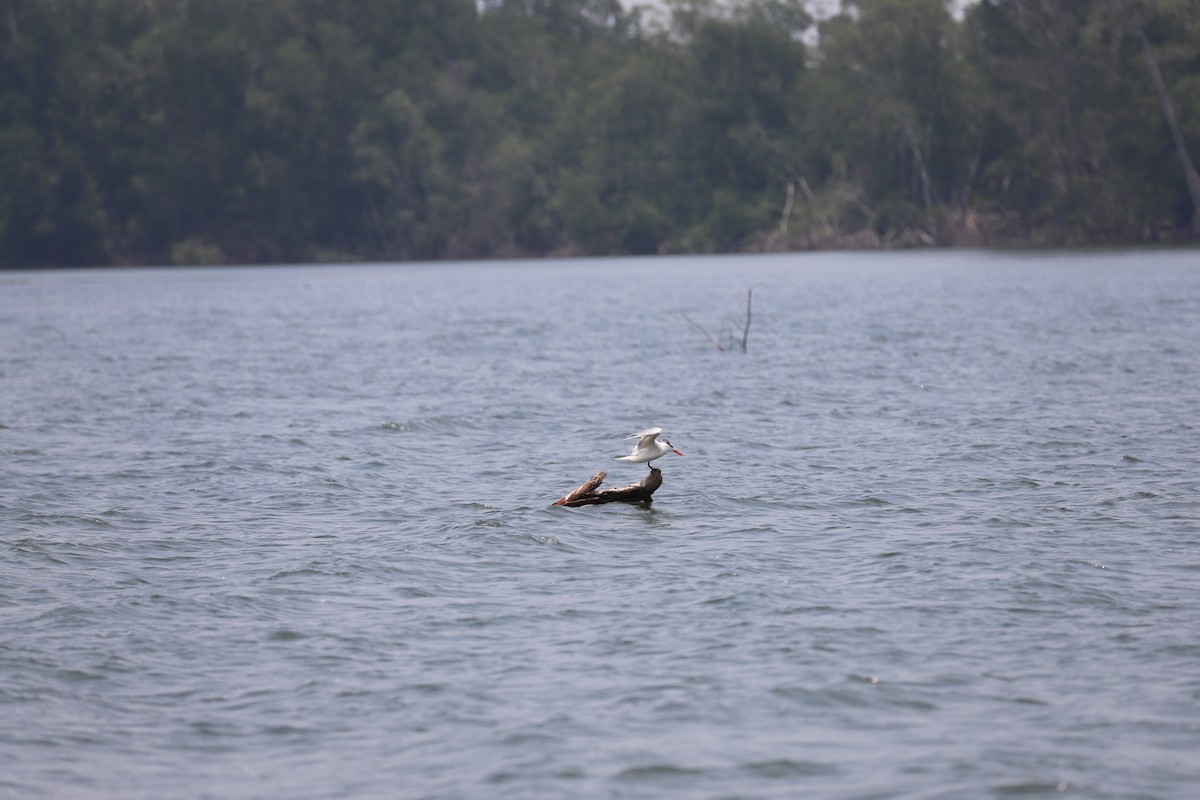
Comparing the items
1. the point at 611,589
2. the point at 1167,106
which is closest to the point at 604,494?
the point at 611,589

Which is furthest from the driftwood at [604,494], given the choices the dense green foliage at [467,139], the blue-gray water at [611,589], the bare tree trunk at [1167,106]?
the dense green foliage at [467,139]

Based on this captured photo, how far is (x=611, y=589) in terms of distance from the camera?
13.0 meters

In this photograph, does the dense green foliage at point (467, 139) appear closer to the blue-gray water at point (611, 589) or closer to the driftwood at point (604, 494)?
the blue-gray water at point (611, 589)

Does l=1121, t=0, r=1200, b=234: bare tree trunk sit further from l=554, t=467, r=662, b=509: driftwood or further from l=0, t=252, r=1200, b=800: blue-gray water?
l=554, t=467, r=662, b=509: driftwood

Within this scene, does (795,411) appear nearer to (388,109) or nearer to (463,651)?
(463,651)

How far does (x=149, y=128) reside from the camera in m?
128

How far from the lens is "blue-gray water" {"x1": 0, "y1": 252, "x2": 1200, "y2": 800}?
9148 millimetres

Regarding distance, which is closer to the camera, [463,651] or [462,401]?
[463,651]

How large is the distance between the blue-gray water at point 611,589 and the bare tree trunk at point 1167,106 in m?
65.7

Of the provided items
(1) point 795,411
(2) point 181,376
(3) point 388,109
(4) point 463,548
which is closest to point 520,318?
(2) point 181,376

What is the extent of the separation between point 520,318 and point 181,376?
2060cm

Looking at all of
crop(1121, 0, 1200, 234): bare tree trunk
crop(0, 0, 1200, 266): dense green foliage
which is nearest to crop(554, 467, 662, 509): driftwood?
crop(1121, 0, 1200, 234): bare tree trunk

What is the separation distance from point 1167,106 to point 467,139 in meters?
67.4

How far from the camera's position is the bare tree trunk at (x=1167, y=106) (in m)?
90.2
